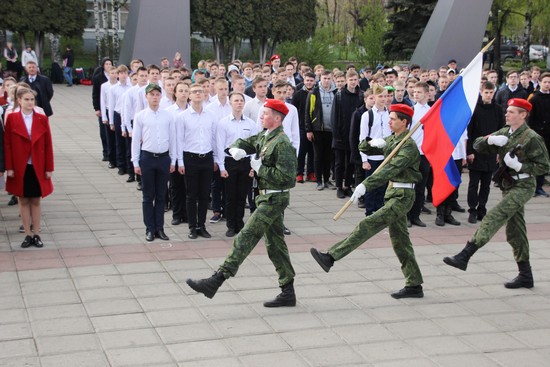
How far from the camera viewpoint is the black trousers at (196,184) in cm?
1010

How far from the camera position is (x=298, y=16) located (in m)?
43.4

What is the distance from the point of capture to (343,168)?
13.2m

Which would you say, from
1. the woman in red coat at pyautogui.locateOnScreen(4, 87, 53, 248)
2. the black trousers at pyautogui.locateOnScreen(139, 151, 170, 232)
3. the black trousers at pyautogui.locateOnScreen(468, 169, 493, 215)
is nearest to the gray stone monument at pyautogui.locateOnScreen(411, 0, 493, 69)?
the black trousers at pyautogui.locateOnScreen(468, 169, 493, 215)

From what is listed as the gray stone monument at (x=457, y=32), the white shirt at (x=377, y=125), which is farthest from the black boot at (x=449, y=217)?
the gray stone monument at (x=457, y=32)

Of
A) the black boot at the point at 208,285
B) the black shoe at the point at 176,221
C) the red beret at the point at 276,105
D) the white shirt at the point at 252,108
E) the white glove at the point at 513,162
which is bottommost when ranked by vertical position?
the black shoe at the point at 176,221

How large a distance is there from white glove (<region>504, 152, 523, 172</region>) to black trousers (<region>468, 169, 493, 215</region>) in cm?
344

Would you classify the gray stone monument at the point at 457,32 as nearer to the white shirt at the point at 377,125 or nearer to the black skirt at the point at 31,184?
the white shirt at the point at 377,125

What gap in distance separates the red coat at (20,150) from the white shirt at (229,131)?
7.27 feet

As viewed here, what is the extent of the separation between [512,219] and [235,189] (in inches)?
146

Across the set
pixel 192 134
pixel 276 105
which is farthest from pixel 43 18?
pixel 276 105

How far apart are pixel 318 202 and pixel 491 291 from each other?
4849 millimetres

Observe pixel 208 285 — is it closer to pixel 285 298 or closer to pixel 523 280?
pixel 285 298

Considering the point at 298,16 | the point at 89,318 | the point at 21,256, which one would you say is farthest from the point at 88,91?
the point at 89,318

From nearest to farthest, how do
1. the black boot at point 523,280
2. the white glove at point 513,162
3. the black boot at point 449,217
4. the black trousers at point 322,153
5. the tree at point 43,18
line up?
the white glove at point 513,162 → the black boot at point 523,280 → the black boot at point 449,217 → the black trousers at point 322,153 → the tree at point 43,18
